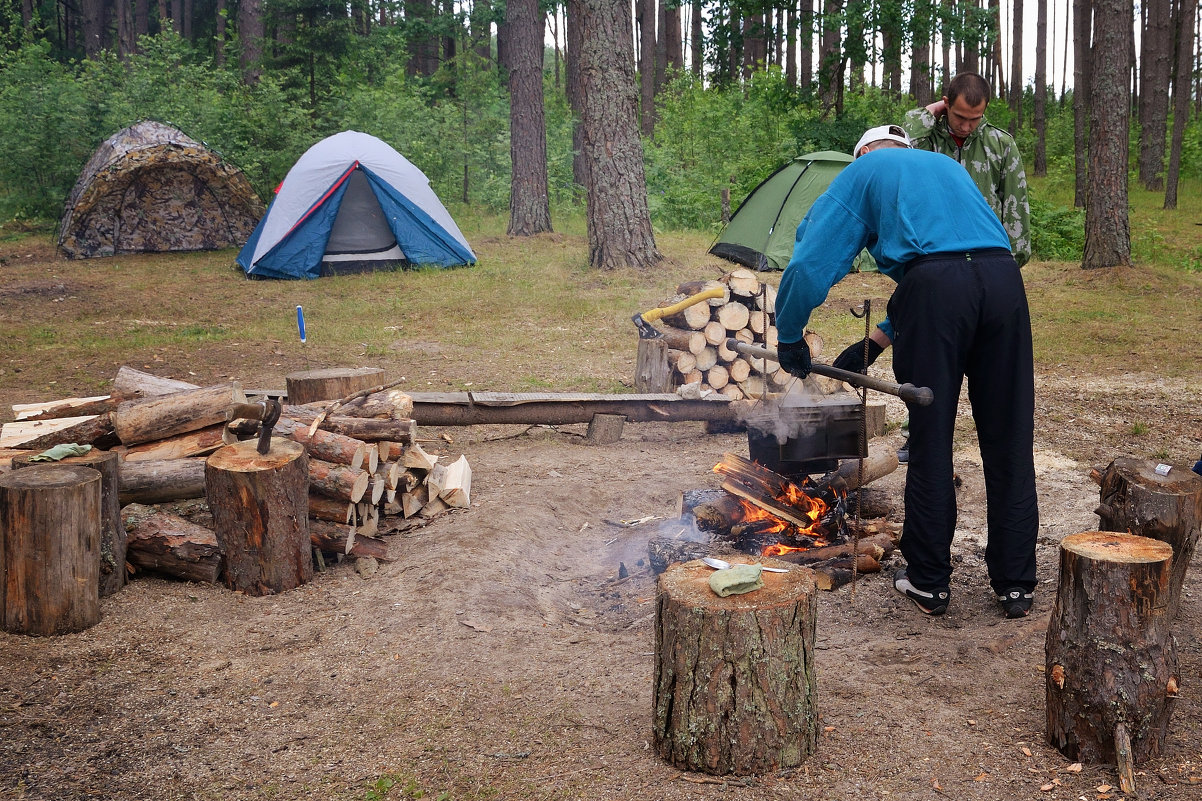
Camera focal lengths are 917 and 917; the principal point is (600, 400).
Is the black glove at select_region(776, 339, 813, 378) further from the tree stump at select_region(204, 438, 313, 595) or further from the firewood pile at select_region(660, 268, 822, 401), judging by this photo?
the firewood pile at select_region(660, 268, 822, 401)

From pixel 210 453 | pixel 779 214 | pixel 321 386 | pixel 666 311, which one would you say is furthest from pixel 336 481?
pixel 779 214

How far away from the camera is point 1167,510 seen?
339cm

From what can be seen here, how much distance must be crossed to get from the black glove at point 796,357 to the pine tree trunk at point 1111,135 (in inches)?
398

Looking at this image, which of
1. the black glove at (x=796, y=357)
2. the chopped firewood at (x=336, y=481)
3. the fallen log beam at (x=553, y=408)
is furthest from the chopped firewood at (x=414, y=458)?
the black glove at (x=796, y=357)

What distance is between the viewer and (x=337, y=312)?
11.1 meters

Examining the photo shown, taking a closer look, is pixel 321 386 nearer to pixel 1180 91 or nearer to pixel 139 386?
pixel 139 386

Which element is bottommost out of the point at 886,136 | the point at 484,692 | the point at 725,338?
the point at 484,692

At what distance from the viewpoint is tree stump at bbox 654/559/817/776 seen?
Result: 8.70 feet

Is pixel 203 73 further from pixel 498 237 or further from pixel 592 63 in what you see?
pixel 592 63

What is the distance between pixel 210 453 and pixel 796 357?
10.3 ft

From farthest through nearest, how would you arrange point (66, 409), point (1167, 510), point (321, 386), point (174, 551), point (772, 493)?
point (321, 386), point (66, 409), point (772, 493), point (174, 551), point (1167, 510)

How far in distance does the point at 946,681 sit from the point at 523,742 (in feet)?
4.77

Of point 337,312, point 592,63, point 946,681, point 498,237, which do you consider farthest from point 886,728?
point 498,237

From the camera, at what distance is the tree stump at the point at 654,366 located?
703cm
